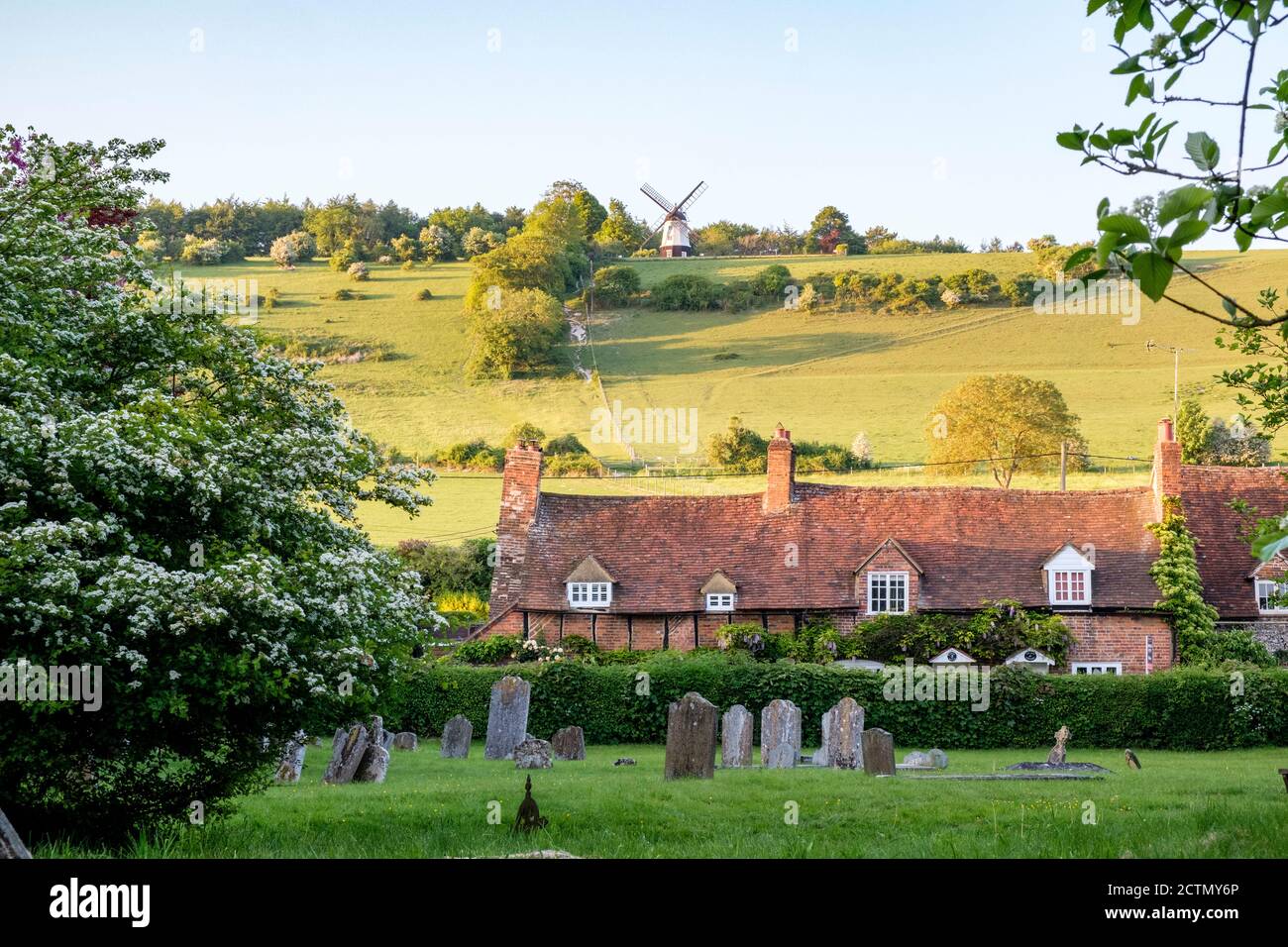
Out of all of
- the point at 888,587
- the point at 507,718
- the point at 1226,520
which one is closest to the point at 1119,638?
the point at 1226,520

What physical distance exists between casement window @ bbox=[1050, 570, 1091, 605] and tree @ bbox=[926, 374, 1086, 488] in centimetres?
3667

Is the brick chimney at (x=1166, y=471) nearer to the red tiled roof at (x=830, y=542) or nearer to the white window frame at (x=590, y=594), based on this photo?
the red tiled roof at (x=830, y=542)

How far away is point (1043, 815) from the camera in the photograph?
58.0 ft

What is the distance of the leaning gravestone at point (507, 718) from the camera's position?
33969mm

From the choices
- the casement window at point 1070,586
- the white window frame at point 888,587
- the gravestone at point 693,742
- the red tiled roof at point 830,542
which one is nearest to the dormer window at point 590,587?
the red tiled roof at point 830,542

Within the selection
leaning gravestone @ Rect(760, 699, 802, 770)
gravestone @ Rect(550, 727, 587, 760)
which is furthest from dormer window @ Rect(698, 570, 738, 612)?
leaning gravestone @ Rect(760, 699, 802, 770)

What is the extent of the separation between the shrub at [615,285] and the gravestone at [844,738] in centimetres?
11260

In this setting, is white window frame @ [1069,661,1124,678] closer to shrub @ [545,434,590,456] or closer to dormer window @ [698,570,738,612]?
dormer window @ [698,570,738,612]

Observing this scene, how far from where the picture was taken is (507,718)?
3422cm

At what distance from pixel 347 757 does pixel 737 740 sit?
8.52 metres

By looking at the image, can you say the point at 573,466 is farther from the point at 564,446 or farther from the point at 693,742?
the point at 693,742
